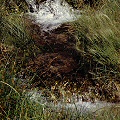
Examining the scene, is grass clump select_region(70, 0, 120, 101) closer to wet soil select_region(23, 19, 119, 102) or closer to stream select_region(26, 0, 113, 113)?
wet soil select_region(23, 19, 119, 102)

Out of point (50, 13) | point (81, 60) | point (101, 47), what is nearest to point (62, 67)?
point (81, 60)

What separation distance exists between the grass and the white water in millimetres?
987

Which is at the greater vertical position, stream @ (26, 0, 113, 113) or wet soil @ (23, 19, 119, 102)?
stream @ (26, 0, 113, 113)

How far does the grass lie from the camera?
369 cm

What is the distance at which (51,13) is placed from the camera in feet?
27.3

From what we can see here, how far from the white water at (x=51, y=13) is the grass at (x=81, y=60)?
987 millimetres

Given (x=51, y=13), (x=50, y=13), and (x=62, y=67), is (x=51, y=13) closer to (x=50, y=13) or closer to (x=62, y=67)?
(x=50, y=13)

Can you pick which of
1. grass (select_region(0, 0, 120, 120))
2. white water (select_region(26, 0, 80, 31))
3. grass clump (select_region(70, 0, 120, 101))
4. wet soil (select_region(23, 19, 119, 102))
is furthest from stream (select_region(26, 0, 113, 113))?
grass clump (select_region(70, 0, 120, 101))

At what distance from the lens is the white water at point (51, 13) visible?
7.68 meters

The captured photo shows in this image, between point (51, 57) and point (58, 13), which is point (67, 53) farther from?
point (58, 13)

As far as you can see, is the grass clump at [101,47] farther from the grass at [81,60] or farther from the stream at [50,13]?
the stream at [50,13]

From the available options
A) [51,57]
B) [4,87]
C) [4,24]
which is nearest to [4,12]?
[4,24]

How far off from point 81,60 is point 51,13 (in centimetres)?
303

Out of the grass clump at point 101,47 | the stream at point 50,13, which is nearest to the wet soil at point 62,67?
the grass clump at point 101,47
